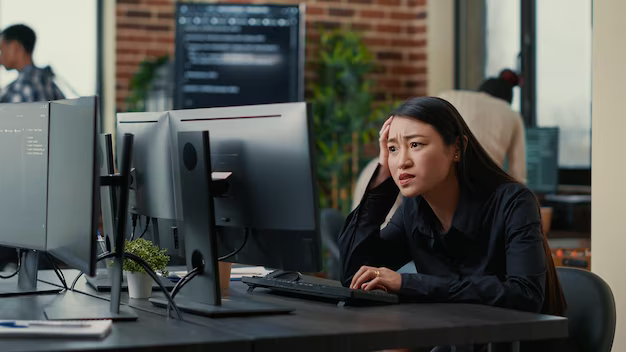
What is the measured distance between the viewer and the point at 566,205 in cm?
496

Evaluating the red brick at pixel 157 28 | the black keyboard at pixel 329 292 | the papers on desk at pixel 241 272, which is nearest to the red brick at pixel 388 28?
the red brick at pixel 157 28

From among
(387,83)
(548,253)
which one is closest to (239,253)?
(548,253)

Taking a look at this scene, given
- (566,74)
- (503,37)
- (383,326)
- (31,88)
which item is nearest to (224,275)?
(383,326)

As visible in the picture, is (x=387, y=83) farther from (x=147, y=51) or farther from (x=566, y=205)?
(x=566, y=205)

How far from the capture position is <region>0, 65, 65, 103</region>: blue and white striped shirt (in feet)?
16.4

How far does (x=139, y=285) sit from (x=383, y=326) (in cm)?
74

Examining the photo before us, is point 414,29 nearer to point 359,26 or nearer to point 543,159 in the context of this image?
point 359,26

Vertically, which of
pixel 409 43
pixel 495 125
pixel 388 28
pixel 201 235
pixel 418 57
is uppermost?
pixel 388 28

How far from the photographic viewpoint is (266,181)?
2121 mm

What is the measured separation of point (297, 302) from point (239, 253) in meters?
0.18

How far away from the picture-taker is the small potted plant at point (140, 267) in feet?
7.49

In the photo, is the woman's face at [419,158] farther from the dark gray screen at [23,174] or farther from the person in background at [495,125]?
the person in background at [495,125]

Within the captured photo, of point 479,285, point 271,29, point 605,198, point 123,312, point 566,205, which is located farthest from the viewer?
point 271,29

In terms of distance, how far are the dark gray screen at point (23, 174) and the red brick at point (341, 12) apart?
4451 mm
